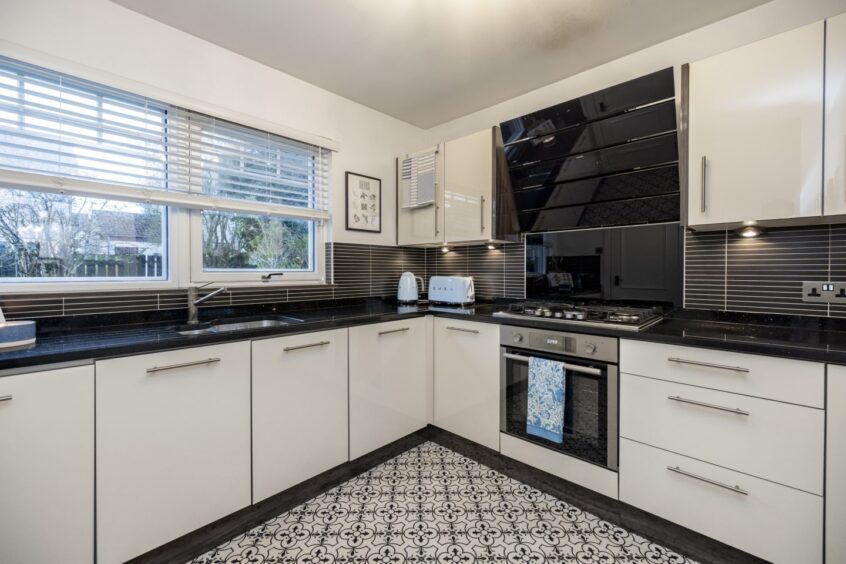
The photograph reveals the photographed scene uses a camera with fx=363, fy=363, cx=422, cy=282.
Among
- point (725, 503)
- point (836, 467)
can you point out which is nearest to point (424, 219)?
point (725, 503)

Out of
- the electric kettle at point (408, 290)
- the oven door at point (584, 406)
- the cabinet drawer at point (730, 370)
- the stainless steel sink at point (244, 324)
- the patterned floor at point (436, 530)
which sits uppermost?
the electric kettle at point (408, 290)

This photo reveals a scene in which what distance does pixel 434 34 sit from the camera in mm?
1950

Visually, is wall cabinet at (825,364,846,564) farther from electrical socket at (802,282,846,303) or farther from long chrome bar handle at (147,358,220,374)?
long chrome bar handle at (147,358,220,374)

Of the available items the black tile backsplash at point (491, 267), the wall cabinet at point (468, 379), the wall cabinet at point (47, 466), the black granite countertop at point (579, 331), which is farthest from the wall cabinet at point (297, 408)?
the black tile backsplash at point (491, 267)

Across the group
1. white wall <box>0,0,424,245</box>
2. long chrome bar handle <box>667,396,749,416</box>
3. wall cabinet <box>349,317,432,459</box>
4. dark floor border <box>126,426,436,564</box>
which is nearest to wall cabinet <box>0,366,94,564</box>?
dark floor border <box>126,426,436,564</box>

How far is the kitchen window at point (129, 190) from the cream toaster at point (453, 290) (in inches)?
40.5

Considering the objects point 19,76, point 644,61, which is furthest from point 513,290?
point 19,76

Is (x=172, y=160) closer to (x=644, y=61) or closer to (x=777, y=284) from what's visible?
(x=644, y=61)

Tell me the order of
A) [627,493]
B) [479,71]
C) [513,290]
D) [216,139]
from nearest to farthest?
1. [627,493]
2. [216,139]
3. [479,71]
4. [513,290]

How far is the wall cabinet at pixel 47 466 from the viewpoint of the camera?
1.12m

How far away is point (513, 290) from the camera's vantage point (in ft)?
9.03

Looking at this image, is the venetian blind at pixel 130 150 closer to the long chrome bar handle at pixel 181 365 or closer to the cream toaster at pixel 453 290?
the long chrome bar handle at pixel 181 365

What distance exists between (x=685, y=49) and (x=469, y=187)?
4.58 ft

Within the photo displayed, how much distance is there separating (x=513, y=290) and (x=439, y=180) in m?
1.01
